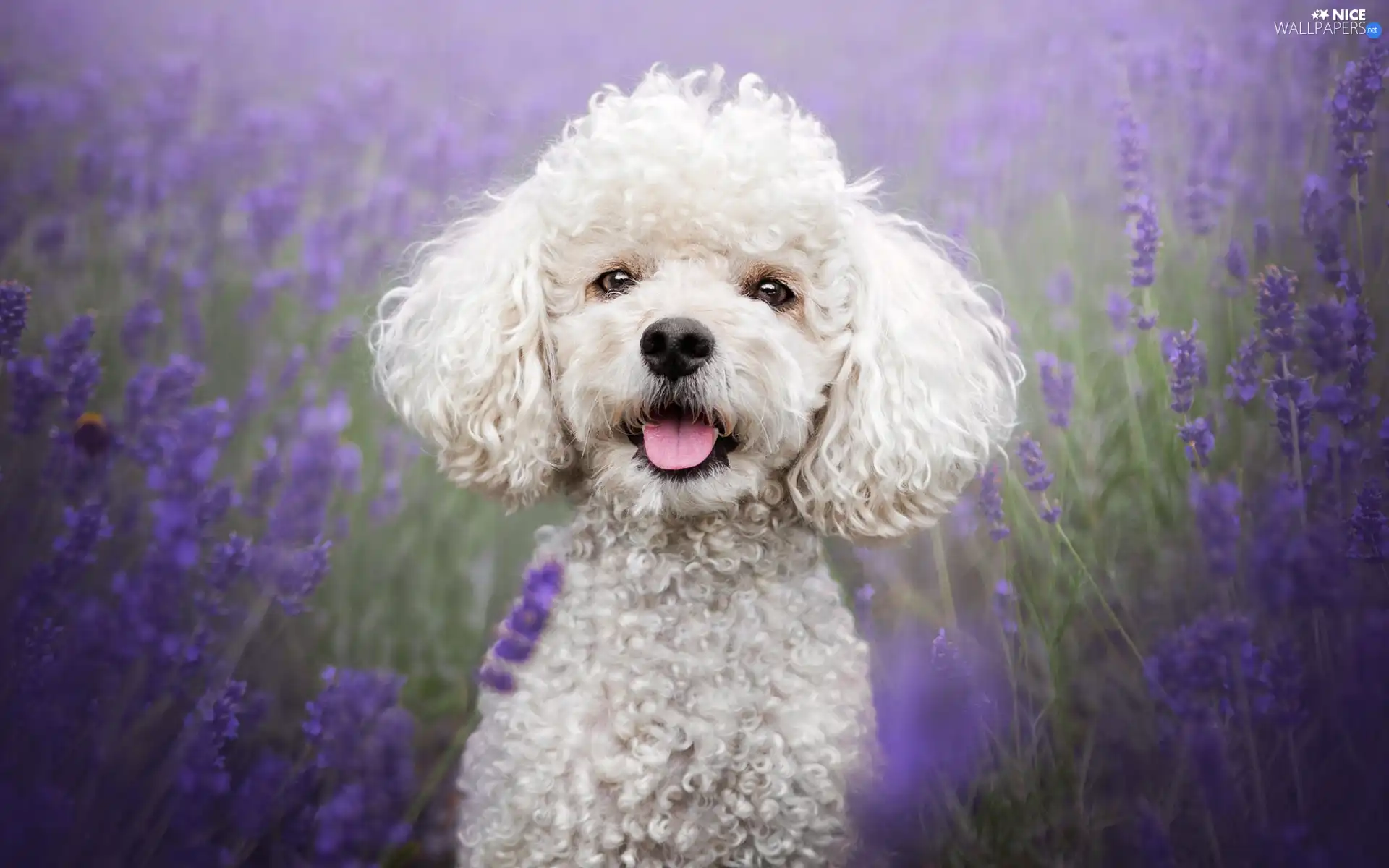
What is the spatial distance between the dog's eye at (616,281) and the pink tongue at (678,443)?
0.62ft

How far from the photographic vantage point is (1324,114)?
1863 mm

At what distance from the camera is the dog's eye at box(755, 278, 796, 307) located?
60.2 inches

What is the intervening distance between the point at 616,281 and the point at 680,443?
0.24m

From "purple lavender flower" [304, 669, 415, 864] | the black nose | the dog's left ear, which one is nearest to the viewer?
the black nose

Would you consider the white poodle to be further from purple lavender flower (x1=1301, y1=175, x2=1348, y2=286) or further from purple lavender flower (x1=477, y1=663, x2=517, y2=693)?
purple lavender flower (x1=1301, y1=175, x2=1348, y2=286)

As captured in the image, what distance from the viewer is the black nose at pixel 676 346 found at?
138cm

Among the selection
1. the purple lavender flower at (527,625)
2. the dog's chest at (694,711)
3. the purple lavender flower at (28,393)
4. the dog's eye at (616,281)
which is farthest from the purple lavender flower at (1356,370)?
the purple lavender flower at (28,393)

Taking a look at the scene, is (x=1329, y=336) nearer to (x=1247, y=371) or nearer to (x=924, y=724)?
(x=1247, y=371)

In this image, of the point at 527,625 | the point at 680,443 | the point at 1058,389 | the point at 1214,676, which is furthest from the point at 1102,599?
the point at 527,625

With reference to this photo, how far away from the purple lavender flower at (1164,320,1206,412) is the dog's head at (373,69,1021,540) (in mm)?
392

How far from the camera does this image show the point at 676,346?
4.53ft

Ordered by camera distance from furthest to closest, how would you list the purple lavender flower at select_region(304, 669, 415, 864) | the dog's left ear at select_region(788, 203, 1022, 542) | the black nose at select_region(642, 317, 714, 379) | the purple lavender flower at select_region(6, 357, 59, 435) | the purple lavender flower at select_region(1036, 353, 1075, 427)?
1. the purple lavender flower at select_region(1036, 353, 1075, 427)
2. the purple lavender flower at select_region(6, 357, 59, 435)
3. the purple lavender flower at select_region(304, 669, 415, 864)
4. the dog's left ear at select_region(788, 203, 1022, 542)
5. the black nose at select_region(642, 317, 714, 379)

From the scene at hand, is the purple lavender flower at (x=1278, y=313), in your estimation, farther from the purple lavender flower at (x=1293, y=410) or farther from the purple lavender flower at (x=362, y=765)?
the purple lavender flower at (x=362, y=765)

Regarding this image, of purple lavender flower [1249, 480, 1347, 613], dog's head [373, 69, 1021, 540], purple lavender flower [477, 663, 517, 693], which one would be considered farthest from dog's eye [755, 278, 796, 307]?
purple lavender flower [1249, 480, 1347, 613]
